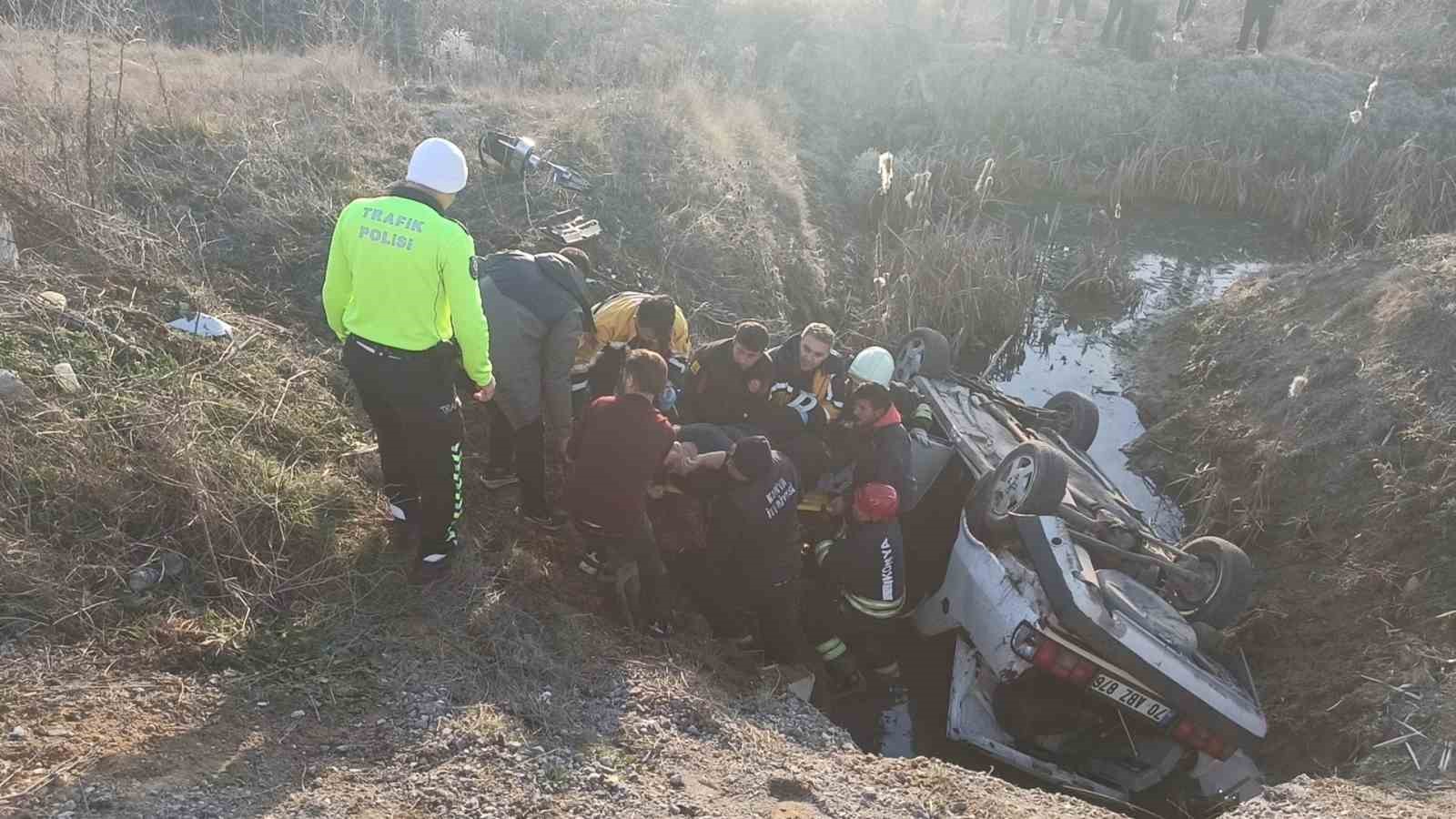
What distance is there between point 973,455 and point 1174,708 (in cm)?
219

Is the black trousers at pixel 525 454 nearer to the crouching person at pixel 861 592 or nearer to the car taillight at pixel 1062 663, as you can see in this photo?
the crouching person at pixel 861 592

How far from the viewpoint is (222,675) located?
3.58 m

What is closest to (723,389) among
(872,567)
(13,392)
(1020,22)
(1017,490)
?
(872,567)

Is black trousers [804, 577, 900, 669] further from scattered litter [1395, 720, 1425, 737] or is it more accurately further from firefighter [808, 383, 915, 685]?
scattered litter [1395, 720, 1425, 737]

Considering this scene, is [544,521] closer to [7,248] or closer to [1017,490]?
[1017,490]

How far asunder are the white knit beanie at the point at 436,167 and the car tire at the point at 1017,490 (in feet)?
11.5

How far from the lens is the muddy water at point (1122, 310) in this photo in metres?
8.55

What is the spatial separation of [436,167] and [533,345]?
1.30 metres

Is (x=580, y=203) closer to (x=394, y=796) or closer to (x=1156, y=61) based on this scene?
(x=394, y=796)

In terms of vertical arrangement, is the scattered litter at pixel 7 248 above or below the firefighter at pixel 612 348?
above

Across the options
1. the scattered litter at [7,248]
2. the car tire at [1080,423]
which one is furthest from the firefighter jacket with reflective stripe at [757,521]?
the scattered litter at [7,248]

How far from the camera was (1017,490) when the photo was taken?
5.51 meters

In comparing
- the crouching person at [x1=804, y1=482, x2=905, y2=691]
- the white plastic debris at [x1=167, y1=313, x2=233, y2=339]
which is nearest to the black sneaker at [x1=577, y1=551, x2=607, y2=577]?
the crouching person at [x1=804, y1=482, x2=905, y2=691]

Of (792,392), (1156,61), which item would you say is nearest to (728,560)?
(792,392)
